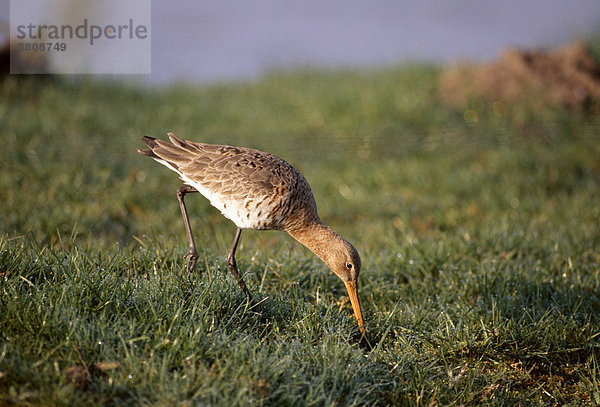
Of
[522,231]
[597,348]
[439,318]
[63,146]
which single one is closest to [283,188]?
[439,318]

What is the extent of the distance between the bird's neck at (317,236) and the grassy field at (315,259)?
35 centimetres

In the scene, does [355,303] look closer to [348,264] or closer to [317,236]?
[348,264]

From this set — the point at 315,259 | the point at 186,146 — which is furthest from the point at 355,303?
the point at 186,146

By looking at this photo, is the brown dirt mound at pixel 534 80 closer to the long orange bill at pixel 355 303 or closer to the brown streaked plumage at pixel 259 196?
the brown streaked plumage at pixel 259 196

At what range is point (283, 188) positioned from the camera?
167 inches

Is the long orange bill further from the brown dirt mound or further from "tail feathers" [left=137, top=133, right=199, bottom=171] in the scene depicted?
the brown dirt mound

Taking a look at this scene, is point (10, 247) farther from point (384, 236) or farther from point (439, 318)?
point (384, 236)

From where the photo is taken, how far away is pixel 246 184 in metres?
4.24

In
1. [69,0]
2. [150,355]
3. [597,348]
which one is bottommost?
[597,348]

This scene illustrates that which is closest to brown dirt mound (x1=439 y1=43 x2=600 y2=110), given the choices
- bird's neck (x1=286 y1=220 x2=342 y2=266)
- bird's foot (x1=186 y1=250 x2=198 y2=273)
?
bird's neck (x1=286 y1=220 x2=342 y2=266)

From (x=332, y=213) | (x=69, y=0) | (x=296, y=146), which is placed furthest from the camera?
(x=69, y=0)

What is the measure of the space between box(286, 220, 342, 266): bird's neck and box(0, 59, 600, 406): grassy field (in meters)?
0.35

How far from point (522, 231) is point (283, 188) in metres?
2.90

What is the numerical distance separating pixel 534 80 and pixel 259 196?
6.44 metres
